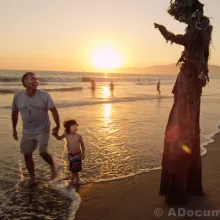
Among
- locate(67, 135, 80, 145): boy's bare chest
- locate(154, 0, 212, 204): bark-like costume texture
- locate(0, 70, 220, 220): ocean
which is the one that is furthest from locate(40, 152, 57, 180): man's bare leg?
locate(154, 0, 212, 204): bark-like costume texture

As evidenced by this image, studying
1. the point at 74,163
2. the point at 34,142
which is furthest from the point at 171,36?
the point at 34,142

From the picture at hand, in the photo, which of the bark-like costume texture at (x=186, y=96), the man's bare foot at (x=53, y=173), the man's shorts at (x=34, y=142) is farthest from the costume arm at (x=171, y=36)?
the man's bare foot at (x=53, y=173)

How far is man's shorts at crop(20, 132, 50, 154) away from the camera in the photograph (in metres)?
5.84

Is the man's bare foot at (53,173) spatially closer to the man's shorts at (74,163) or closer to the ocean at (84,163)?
the ocean at (84,163)

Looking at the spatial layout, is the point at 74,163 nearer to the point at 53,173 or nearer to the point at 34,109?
the point at 53,173

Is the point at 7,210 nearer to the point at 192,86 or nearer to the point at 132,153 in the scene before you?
the point at 192,86

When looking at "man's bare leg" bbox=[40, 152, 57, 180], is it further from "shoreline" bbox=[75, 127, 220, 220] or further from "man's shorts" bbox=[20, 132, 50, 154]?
"shoreline" bbox=[75, 127, 220, 220]

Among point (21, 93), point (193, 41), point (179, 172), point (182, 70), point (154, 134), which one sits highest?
point (193, 41)

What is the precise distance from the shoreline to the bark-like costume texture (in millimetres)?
366

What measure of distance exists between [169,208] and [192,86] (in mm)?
2017

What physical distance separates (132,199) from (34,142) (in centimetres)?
218

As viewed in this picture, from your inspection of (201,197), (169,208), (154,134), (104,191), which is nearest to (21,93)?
(104,191)

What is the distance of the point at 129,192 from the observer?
18.9 feet

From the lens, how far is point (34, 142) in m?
5.96
